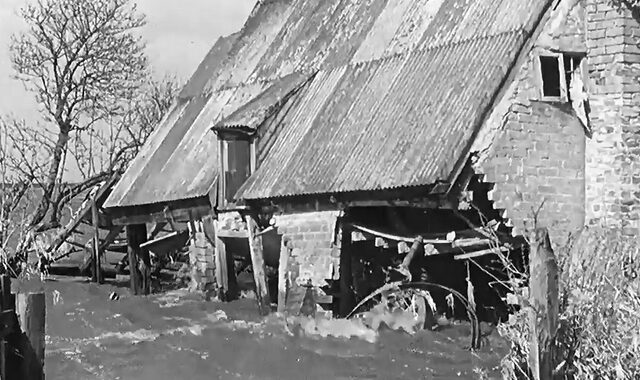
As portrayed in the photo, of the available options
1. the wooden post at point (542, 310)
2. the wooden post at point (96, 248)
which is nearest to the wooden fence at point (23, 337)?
the wooden post at point (542, 310)

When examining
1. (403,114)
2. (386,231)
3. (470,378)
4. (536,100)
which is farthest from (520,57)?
(470,378)

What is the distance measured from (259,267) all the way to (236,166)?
185 centimetres

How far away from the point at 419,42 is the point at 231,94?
20.5 feet

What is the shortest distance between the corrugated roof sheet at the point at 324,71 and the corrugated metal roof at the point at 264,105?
0.19 m

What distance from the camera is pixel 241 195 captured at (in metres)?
18.0

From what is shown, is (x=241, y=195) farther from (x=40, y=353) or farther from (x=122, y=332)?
(x=40, y=353)

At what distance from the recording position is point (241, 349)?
Result: 49.3 ft

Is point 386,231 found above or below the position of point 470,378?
above

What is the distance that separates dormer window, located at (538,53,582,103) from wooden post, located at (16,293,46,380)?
7761 millimetres

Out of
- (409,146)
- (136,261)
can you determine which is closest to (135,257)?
(136,261)

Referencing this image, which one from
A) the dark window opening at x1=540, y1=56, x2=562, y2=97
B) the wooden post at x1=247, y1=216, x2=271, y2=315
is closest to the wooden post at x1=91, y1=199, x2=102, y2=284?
the wooden post at x1=247, y1=216, x2=271, y2=315

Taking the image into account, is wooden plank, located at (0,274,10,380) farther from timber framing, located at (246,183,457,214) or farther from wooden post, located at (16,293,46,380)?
timber framing, located at (246,183,457,214)

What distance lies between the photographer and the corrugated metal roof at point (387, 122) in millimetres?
14648

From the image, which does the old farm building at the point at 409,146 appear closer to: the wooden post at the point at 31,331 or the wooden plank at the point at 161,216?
the wooden plank at the point at 161,216
